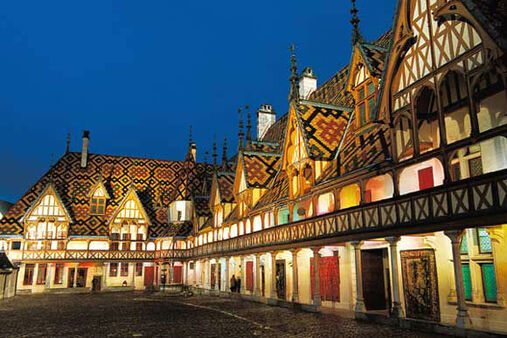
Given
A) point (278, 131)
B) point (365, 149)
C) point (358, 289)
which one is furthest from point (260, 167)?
point (358, 289)

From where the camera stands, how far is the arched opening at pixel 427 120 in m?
14.9

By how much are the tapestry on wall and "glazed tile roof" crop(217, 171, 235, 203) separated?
2063cm

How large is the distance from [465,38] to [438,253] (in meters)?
6.85

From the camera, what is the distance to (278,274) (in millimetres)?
25625

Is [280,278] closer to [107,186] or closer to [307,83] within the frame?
[307,83]

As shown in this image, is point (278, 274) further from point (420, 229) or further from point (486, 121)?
point (486, 121)

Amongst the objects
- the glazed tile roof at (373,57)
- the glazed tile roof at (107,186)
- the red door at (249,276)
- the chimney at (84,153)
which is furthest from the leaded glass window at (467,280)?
the chimney at (84,153)

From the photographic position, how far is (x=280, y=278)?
25.2 meters

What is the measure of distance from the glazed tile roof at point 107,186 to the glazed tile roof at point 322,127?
27.2 meters

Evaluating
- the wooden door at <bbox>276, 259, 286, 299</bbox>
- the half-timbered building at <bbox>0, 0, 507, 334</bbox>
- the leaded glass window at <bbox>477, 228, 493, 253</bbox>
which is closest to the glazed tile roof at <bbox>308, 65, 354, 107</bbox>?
the half-timbered building at <bbox>0, 0, 507, 334</bbox>

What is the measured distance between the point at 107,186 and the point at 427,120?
136 feet

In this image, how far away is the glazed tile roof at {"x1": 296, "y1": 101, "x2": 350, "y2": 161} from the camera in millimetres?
20844

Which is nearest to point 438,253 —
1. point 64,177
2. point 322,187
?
point 322,187

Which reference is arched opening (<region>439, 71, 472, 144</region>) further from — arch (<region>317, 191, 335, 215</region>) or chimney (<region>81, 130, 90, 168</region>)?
chimney (<region>81, 130, 90, 168</region>)
